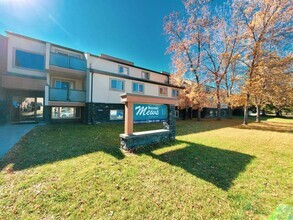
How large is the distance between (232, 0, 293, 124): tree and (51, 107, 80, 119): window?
18.3 meters

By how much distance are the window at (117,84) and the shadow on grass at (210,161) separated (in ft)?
34.6

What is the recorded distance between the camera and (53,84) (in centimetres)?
1391

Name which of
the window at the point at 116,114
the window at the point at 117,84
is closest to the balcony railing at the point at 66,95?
the window at the point at 117,84

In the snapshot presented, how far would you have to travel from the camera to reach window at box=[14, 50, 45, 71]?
481 inches

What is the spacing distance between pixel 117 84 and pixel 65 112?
19.7 feet

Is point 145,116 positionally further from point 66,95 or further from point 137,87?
point 137,87

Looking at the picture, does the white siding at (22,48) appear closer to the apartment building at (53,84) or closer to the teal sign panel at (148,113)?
the apartment building at (53,84)

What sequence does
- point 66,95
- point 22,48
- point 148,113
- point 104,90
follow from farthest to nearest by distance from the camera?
point 104,90
point 66,95
point 22,48
point 148,113

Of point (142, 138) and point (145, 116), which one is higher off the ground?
point (145, 116)

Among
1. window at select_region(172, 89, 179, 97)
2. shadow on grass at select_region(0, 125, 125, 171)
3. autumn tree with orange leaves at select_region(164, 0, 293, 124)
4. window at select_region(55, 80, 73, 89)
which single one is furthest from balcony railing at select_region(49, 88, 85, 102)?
window at select_region(172, 89, 179, 97)

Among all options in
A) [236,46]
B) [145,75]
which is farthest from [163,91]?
[236,46]

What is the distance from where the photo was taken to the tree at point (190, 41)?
61.1 feet

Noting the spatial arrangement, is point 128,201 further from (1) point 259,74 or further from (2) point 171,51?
(2) point 171,51

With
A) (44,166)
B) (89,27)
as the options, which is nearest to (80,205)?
(44,166)
